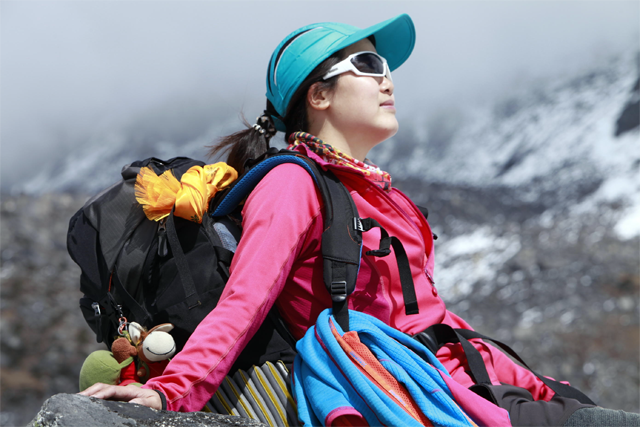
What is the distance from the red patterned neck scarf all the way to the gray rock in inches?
42.9

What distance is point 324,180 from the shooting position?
6.26ft

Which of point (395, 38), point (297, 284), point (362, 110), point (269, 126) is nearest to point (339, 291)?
point (297, 284)

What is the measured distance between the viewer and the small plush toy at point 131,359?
5.83ft

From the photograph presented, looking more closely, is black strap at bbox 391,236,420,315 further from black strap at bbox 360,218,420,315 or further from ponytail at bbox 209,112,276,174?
ponytail at bbox 209,112,276,174

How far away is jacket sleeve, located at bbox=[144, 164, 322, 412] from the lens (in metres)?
1.42

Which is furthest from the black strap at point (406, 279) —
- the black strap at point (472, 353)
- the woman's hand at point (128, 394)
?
the woman's hand at point (128, 394)

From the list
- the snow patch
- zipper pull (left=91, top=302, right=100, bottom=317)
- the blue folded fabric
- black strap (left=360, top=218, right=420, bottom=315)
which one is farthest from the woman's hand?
the snow patch

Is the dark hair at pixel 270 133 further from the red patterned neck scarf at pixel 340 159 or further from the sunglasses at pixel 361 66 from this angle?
the red patterned neck scarf at pixel 340 159

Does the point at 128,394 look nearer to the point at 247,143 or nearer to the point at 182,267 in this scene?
the point at 182,267

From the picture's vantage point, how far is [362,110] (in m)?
2.21

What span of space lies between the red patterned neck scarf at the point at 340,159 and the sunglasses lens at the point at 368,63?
0.37 m

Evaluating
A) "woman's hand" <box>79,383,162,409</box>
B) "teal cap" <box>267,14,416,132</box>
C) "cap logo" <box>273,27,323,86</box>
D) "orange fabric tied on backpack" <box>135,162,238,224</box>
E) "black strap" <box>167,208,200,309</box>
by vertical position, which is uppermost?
"cap logo" <box>273,27,323,86</box>

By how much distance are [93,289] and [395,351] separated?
3.98 feet

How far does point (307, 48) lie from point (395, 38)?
526mm
